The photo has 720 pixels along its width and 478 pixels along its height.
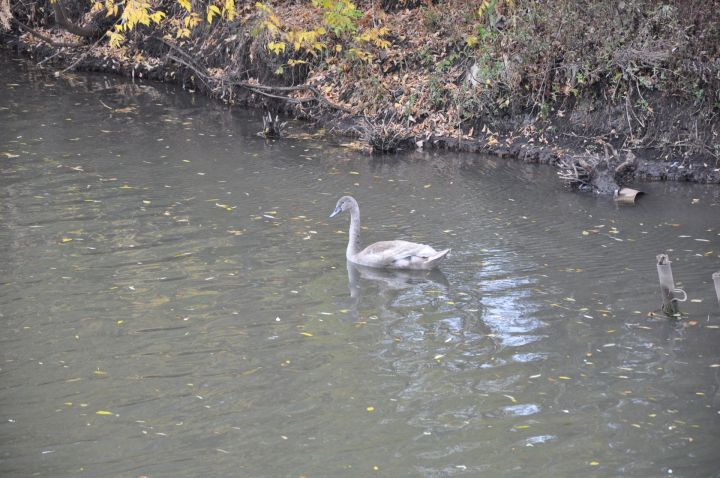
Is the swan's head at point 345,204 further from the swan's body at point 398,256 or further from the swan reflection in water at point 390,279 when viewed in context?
the swan reflection in water at point 390,279

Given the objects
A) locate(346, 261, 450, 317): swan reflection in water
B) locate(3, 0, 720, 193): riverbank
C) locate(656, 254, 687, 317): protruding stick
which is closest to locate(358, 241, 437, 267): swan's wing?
locate(346, 261, 450, 317): swan reflection in water

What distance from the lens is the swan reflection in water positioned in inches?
421

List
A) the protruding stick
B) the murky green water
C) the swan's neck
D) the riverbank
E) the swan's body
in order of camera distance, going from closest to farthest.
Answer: the murky green water
the protruding stick
the swan's body
the swan's neck
the riverbank

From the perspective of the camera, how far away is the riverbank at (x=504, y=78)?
1645 cm

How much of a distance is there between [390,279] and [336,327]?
193 cm

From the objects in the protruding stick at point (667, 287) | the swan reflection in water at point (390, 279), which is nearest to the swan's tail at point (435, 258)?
the swan reflection in water at point (390, 279)

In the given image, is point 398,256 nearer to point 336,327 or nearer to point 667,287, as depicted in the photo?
point 336,327

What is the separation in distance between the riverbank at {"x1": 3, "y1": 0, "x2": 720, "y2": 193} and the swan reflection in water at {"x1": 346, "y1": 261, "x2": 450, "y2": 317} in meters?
4.93

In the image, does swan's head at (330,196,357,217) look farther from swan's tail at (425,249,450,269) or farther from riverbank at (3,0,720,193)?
riverbank at (3,0,720,193)

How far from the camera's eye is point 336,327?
9422mm

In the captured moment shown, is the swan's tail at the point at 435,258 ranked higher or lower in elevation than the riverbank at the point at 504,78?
lower

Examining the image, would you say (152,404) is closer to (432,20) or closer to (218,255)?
(218,255)

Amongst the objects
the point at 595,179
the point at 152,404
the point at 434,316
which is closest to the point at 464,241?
the point at 434,316

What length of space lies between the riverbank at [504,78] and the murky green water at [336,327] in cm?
133
